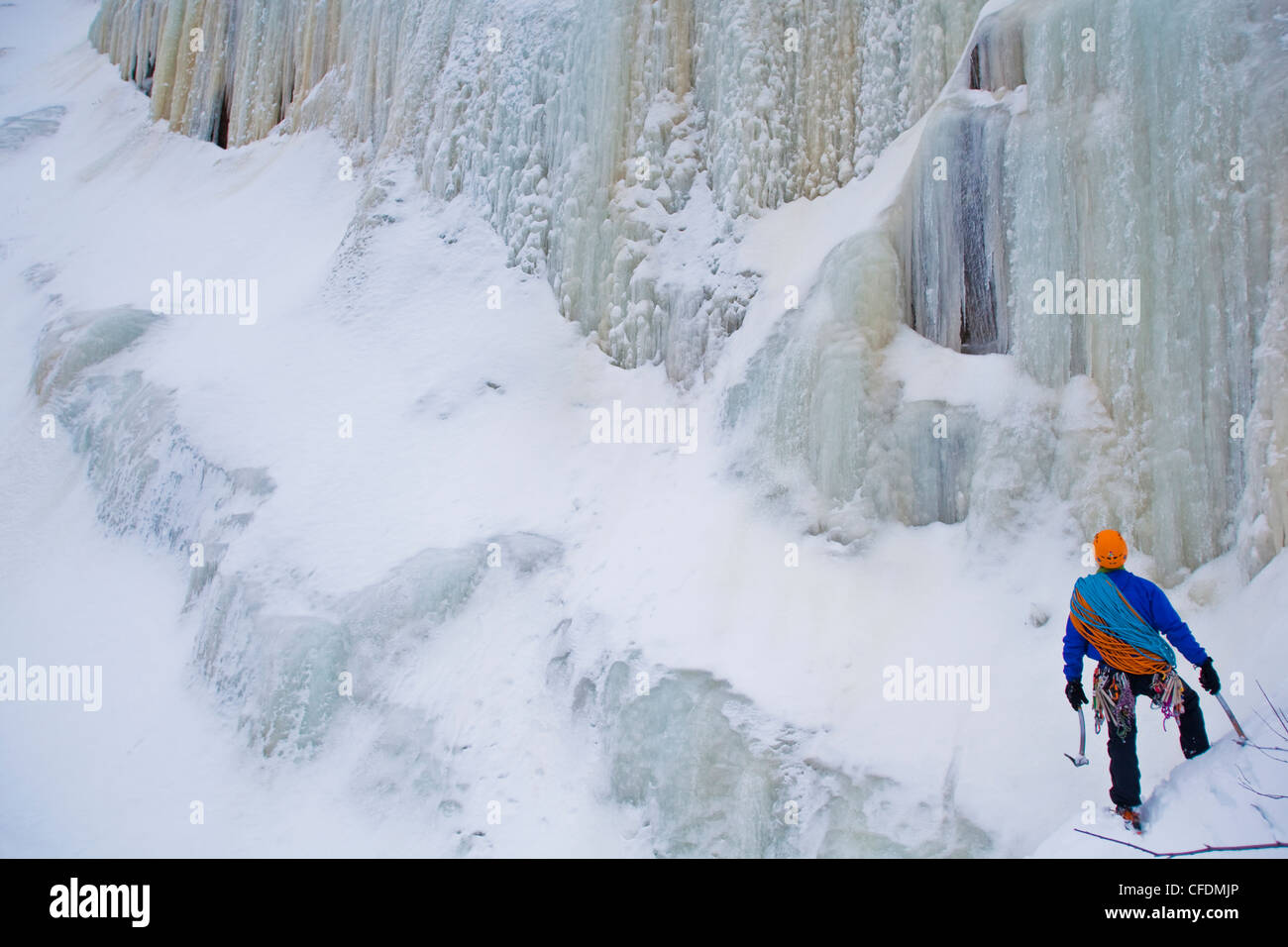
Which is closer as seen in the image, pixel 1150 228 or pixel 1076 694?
pixel 1076 694

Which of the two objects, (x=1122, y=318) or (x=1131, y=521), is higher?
(x=1122, y=318)

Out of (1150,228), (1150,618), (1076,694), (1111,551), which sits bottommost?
(1076,694)

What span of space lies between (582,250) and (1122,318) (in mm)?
7506

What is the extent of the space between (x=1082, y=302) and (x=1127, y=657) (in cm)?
381

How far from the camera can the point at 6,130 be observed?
2802 cm

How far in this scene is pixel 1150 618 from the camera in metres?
5.83

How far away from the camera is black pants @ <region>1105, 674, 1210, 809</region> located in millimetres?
5742

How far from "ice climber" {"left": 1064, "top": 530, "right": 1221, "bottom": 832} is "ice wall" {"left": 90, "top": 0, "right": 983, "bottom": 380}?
6.78 meters

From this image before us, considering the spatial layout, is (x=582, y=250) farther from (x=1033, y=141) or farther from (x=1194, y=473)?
(x=1194, y=473)

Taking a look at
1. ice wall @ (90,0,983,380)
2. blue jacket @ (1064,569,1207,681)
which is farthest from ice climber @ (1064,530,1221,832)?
ice wall @ (90,0,983,380)

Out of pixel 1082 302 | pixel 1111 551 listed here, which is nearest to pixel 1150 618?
pixel 1111 551

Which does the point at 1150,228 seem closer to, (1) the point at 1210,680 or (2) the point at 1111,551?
(2) the point at 1111,551

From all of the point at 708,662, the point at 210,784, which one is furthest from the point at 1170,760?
the point at 210,784

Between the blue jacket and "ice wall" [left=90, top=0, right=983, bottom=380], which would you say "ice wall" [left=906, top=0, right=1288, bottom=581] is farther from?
"ice wall" [left=90, top=0, right=983, bottom=380]
